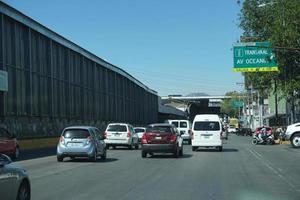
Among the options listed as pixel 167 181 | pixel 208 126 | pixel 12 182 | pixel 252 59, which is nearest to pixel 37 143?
pixel 208 126

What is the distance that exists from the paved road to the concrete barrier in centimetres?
1392

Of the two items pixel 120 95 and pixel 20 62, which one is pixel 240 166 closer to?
pixel 20 62

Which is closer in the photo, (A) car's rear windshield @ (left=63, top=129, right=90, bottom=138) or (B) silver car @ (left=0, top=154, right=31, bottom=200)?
(B) silver car @ (left=0, top=154, right=31, bottom=200)

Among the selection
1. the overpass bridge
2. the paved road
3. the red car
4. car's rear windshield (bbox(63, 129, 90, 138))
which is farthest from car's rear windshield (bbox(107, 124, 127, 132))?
the overpass bridge

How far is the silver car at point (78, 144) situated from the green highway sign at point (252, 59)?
22.1 meters

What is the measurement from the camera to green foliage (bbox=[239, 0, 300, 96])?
136ft

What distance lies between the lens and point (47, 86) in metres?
48.2

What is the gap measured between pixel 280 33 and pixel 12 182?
111 feet

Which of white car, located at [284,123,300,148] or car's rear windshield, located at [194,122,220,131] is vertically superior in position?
car's rear windshield, located at [194,122,220,131]

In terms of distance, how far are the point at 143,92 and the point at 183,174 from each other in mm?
80916

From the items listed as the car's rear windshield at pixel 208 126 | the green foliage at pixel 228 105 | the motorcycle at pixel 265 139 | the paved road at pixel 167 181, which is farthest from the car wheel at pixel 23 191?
the green foliage at pixel 228 105

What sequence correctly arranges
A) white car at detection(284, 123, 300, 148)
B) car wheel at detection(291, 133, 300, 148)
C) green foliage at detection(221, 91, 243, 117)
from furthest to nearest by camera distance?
1. green foliage at detection(221, 91, 243, 117)
2. car wheel at detection(291, 133, 300, 148)
3. white car at detection(284, 123, 300, 148)

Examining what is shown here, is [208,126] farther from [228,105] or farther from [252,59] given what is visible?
[228,105]

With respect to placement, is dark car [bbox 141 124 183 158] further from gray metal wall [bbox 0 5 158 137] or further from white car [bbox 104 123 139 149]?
gray metal wall [bbox 0 5 158 137]
